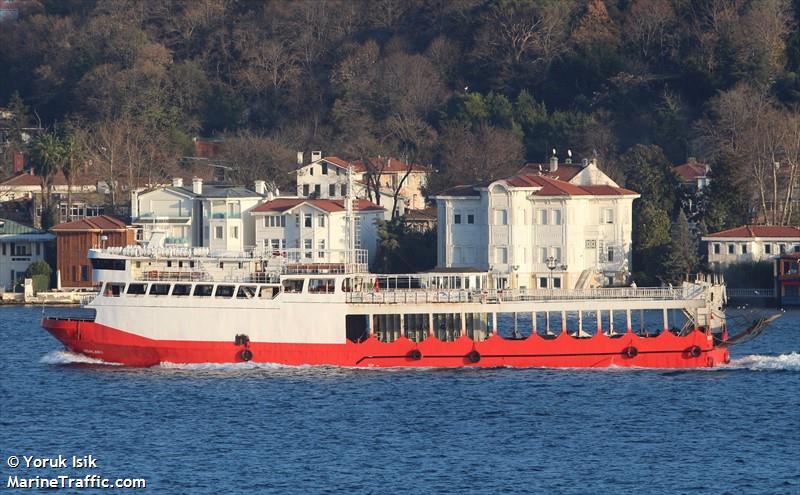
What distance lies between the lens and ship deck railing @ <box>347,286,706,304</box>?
72.4m

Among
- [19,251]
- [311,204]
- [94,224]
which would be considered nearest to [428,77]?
[311,204]

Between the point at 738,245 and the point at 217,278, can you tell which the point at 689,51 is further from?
the point at 217,278

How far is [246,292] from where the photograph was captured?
7231 cm

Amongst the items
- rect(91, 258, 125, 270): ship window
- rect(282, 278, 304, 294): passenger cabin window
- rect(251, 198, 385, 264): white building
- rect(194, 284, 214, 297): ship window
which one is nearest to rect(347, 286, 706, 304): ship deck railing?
rect(282, 278, 304, 294): passenger cabin window

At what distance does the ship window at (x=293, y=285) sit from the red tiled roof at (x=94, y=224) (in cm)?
3976

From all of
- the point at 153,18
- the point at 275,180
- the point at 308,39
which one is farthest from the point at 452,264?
the point at 153,18

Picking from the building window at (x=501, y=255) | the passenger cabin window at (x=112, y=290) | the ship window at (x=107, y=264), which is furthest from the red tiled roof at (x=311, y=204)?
the passenger cabin window at (x=112, y=290)

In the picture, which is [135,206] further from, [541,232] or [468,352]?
[468,352]

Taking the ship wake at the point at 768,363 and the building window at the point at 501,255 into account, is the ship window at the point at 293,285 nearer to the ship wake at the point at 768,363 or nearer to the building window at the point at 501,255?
the ship wake at the point at 768,363

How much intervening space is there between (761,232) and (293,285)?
39.2 metres

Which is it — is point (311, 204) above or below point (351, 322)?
above

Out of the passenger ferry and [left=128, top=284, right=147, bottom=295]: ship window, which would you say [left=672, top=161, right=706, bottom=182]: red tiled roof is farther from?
[left=128, top=284, right=147, bottom=295]: ship window

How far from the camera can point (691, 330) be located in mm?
72000

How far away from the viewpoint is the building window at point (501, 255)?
102625 millimetres
